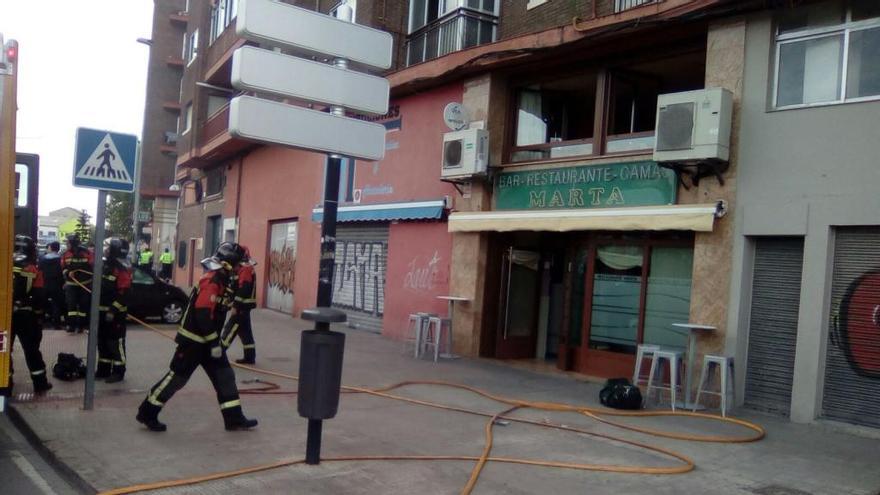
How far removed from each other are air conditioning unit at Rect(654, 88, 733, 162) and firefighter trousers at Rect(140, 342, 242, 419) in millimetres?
5893

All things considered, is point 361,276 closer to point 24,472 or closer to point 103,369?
point 103,369

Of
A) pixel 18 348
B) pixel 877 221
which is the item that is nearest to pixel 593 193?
pixel 877 221

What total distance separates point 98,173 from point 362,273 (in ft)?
30.6

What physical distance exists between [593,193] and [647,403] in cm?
330

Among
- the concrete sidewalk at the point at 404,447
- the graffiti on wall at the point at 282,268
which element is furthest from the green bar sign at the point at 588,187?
the graffiti on wall at the point at 282,268

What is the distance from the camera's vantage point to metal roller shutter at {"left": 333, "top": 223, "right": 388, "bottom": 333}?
15.8 metres

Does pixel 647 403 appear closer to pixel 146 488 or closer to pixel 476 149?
pixel 476 149

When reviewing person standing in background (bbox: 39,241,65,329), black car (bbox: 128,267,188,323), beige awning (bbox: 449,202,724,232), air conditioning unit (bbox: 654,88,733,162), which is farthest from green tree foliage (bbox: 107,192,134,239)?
air conditioning unit (bbox: 654,88,733,162)

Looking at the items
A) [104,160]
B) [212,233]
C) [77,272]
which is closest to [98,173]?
[104,160]

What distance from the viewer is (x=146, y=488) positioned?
506cm

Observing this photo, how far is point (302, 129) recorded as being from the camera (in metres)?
5.98

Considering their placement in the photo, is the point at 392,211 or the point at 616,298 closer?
the point at 616,298

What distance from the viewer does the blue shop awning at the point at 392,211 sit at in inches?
543

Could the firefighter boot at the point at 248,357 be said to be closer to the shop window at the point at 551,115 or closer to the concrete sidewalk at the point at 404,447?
the concrete sidewalk at the point at 404,447
